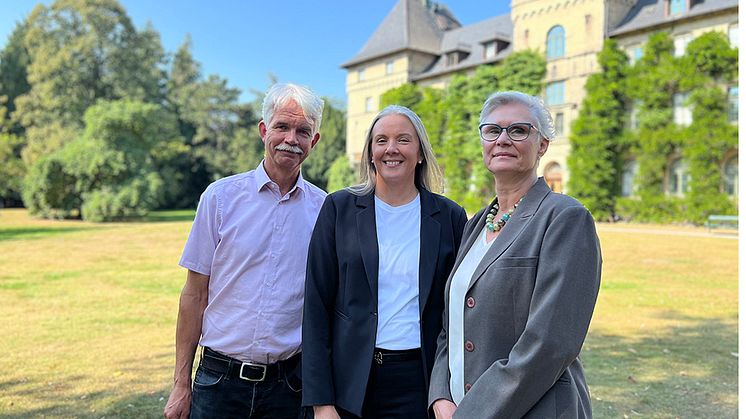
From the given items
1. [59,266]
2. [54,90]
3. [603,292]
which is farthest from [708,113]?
[54,90]

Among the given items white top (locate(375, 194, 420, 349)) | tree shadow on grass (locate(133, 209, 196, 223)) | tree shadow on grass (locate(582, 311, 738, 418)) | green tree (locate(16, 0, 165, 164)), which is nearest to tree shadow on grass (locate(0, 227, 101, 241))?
tree shadow on grass (locate(133, 209, 196, 223))

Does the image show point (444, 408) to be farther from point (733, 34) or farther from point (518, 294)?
point (733, 34)

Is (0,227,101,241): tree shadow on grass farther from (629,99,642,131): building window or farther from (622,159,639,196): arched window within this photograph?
(629,99,642,131): building window

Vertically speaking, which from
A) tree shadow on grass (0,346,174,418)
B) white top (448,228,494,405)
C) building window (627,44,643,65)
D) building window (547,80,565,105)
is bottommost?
tree shadow on grass (0,346,174,418)

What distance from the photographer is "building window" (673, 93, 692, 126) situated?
27598 millimetres

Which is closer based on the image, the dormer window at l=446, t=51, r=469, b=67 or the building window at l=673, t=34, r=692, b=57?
the building window at l=673, t=34, r=692, b=57

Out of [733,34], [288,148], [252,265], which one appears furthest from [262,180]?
[733,34]

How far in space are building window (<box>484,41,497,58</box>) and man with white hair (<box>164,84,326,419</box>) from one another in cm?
3434

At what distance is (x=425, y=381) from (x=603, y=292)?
870 centimetres

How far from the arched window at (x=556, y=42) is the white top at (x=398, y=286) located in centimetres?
3197

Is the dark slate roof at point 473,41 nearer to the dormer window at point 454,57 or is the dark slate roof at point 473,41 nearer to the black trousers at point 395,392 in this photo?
the dormer window at point 454,57

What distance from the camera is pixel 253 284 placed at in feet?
8.84

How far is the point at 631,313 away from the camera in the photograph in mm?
8586

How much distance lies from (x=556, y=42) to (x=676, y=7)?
6.00 m
